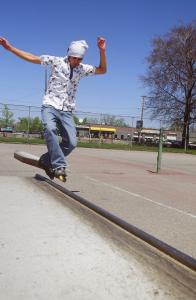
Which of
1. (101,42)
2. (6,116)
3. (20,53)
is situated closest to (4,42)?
(20,53)

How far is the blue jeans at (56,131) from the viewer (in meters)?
5.87

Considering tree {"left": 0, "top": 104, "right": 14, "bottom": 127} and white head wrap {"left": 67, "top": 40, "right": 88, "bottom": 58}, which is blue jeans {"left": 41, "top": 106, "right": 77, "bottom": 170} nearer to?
white head wrap {"left": 67, "top": 40, "right": 88, "bottom": 58}

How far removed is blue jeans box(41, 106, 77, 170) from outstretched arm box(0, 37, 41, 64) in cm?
64

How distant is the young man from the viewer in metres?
5.87

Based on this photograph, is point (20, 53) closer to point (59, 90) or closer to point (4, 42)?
point (4, 42)

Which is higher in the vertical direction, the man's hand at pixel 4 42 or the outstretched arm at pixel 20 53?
the man's hand at pixel 4 42

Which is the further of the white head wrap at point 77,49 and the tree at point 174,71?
the tree at point 174,71

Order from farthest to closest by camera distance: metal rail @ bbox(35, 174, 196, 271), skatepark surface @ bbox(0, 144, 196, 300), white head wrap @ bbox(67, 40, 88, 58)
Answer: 1. white head wrap @ bbox(67, 40, 88, 58)
2. metal rail @ bbox(35, 174, 196, 271)
3. skatepark surface @ bbox(0, 144, 196, 300)

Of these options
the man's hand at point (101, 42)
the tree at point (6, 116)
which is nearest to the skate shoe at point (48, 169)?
the man's hand at point (101, 42)

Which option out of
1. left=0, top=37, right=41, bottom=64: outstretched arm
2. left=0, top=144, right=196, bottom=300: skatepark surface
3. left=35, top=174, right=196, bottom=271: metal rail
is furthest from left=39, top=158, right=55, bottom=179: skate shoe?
left=35, top=174, right=196, bottom=271: metal rail

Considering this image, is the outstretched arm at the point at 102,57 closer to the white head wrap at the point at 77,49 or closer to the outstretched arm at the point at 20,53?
the white head wrap at the point at 77,49

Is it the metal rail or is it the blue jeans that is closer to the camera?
the metal rail

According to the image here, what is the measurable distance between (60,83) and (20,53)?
0.64 meters

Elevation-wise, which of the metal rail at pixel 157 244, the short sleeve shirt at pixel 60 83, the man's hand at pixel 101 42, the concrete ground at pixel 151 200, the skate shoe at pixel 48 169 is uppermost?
the man's hand at pixel 101 42
